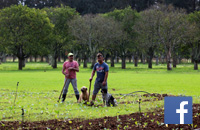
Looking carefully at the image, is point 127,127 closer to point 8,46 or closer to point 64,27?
point 8,46

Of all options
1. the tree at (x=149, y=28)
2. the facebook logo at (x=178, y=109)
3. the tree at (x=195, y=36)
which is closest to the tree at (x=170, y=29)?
the tree at (x=149, y=28)

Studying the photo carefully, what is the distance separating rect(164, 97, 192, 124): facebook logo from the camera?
8883 mm

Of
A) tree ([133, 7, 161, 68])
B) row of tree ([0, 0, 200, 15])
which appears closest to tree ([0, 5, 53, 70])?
tree ([133, 7, 161, 68])

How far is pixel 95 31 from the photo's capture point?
225ft

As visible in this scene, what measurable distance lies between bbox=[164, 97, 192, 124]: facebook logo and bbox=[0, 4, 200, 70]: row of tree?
172 ft

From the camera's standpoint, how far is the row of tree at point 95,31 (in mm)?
61094

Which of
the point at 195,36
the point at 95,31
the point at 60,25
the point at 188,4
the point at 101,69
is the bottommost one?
the point at 101,69

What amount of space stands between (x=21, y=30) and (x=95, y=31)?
45.8ft

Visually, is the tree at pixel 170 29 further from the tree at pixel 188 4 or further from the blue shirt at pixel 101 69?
the blue shirt at pixel 101 69

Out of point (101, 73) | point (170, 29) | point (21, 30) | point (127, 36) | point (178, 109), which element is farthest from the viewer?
point (127, 36)

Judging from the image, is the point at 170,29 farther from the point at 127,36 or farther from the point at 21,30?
the point at 21,30

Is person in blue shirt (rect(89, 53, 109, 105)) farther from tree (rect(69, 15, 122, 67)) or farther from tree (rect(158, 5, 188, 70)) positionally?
tree (rect(69, 15, 122, 67))

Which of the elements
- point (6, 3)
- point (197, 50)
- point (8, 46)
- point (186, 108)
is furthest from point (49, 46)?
point (186, 108)

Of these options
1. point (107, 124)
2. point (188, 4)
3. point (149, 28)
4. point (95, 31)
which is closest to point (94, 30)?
point (95, 31)
